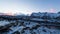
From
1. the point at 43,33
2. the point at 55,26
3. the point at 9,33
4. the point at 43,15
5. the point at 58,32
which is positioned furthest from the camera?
the point at 43,15

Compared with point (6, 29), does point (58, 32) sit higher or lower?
lower

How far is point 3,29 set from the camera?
18.2 feet

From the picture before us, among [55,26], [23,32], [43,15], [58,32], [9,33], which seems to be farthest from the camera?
[43,15]

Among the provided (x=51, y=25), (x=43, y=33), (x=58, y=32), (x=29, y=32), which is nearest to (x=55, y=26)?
(x=51, y=25)

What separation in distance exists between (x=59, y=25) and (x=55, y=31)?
832 millimetres

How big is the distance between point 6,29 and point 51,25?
3522 millimetres

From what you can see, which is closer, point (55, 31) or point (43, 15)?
point (55, 31)

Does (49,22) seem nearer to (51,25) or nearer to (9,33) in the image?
(51,25)

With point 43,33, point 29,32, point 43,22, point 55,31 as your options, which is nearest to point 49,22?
point 43,22

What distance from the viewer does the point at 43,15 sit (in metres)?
10.3

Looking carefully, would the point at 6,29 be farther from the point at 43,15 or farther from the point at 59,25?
the point at 43,15

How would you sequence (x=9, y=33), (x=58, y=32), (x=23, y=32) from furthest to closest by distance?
(x=58, y=32)
(x=23, y=32)
(x=9, y=33)

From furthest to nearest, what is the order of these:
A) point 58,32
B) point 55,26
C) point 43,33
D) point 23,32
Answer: point 55,26
point 58,32
point 43,33
point 23,32

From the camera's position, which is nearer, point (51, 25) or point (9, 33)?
point (9, 33)
